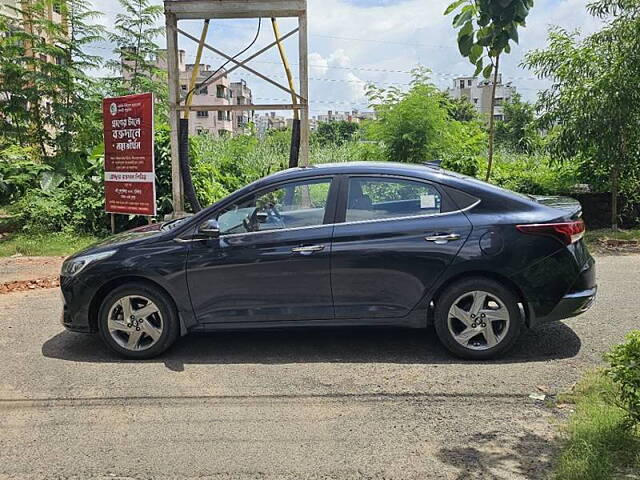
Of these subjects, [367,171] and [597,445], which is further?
[367,171]

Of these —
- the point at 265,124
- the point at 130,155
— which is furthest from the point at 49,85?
the point at 265,124

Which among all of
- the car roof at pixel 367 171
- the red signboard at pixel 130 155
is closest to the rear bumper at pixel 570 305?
the car roof at pixel 367 171

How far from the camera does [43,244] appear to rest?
1088cm

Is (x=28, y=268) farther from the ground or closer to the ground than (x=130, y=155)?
closer to the ground

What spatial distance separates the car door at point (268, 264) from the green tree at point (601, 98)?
6.95 metres

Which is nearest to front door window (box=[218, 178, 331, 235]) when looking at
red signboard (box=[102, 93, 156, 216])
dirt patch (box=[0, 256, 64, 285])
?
red signboard (box=[102, 93, 156, 216])

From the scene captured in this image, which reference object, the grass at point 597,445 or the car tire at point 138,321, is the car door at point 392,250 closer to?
the car tire at point 138,321

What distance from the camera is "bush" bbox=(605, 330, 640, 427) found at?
11.1ft

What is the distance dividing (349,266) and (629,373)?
2.29 metres

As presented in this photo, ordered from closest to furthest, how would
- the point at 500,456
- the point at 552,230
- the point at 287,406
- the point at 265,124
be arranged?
the point at 500,456
the point at 287,406
the point at 552,230
the point at 265,124

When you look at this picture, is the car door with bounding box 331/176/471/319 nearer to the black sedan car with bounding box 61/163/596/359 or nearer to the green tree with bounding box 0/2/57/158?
the black sedan car with bounding box 61/163/596/359

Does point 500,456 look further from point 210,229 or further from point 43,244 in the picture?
point 43,244

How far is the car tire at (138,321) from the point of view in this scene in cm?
530

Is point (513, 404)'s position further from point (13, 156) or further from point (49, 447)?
point (13, 156)
